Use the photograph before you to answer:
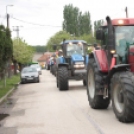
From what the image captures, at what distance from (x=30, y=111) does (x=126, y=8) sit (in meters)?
26.8

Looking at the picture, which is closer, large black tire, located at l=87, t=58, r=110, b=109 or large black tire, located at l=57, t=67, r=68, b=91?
large black tire, located at l=87, t=58, r=110, b=109

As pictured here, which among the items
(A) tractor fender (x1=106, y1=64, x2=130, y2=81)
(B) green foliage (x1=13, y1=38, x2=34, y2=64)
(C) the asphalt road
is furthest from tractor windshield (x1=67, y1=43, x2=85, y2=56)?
(B) green foliage (x1=13, y1=38, x2=34, y2=64)

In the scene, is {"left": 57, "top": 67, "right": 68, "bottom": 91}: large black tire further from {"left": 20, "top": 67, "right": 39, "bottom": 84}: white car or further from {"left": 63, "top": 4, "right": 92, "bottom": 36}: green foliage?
{"left": 63, "top": 4, "right": 92, "bottom": 36}: green foliage

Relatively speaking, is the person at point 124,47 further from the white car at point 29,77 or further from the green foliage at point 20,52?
the green foliage at point 20,52

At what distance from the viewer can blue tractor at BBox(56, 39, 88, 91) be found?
2031 cm

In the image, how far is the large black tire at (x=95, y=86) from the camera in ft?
36.5

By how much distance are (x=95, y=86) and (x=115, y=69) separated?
155 centimetres

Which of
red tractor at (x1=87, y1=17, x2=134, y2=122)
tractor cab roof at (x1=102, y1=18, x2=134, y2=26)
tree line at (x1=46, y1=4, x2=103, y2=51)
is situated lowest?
red tractor at (x1=87, y1=17, x2=134, y2=122)

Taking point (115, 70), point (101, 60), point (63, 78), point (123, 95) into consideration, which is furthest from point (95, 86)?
point (63, 78)

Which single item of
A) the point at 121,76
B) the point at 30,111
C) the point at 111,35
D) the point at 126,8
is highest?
the point at 126,8

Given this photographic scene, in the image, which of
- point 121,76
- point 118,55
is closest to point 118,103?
point 121,76

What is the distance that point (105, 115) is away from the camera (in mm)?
10680

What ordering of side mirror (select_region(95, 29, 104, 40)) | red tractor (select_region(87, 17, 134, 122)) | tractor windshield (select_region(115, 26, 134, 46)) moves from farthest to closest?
side mirror (select_region(95, 29, 104, 40))
tractor windshield (select_region(115, 26, 134, 46))
red tractor (select_region(87, 17, 134, 122))

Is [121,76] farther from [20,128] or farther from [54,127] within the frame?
[20,128]
